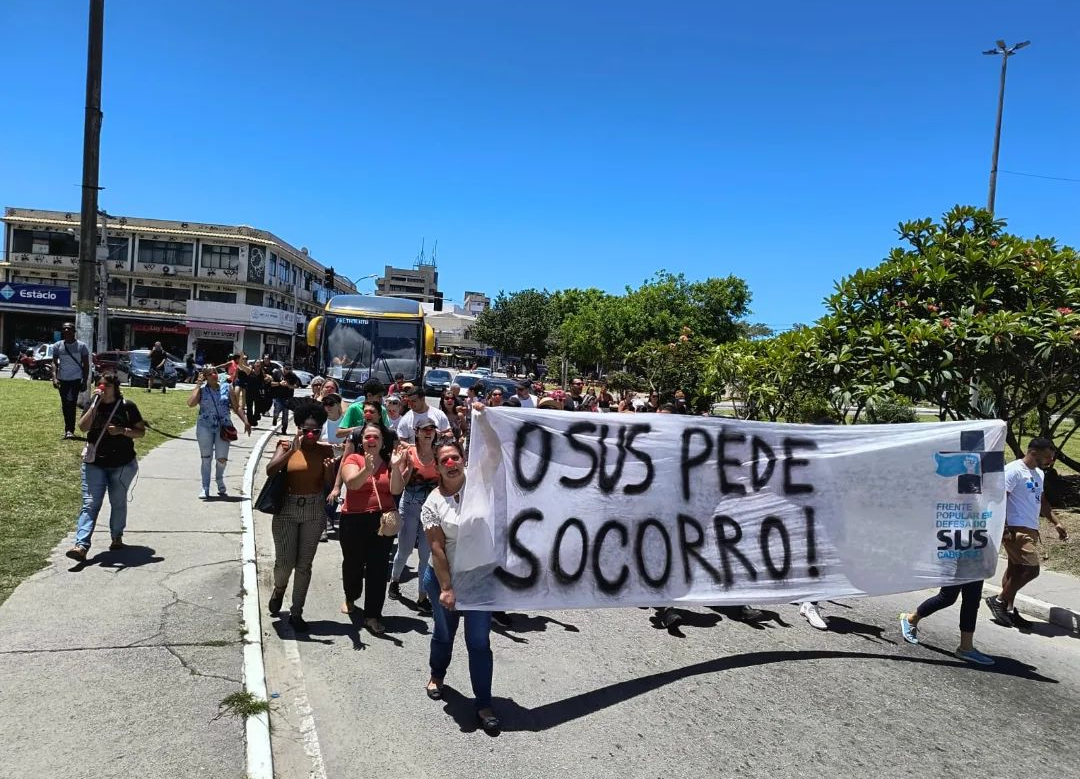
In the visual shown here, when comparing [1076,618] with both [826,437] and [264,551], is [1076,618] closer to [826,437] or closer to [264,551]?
[826,437]

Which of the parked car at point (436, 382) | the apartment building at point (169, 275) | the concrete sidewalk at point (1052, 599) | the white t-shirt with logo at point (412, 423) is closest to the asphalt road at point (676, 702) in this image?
the concrete sidewalk at point (1052, 599)

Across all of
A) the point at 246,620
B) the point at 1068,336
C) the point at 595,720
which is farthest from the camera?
the point at 1068,336

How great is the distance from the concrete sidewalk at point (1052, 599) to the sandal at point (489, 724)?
19.1ft

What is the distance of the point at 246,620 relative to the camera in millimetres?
5680

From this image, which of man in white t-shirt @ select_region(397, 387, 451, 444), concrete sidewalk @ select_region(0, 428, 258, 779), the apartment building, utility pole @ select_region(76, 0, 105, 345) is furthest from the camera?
the apartment building

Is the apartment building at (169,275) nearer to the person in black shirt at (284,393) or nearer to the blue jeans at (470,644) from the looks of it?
the person in black shirt at (284,393)

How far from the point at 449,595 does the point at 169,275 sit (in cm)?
6072

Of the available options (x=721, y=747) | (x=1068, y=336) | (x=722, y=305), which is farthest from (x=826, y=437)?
(x=722, y=305)

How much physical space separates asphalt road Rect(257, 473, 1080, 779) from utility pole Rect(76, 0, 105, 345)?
10725 mm

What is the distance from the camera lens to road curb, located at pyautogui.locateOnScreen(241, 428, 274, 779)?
12.5 feet

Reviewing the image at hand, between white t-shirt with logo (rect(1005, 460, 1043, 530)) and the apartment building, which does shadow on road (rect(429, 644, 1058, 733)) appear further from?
the apartment building

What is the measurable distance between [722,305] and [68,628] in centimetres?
4475

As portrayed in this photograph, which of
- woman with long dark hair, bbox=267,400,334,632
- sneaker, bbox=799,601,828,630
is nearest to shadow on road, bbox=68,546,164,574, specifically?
woman with long dark hair, bbox=267,400,334,632

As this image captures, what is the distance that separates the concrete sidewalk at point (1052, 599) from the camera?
7.15 metres
